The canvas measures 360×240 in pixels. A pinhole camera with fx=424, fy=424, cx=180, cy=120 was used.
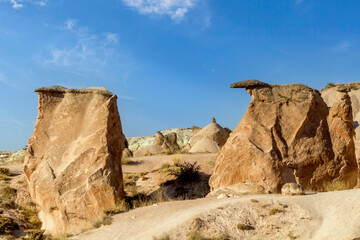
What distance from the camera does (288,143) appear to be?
12070mm

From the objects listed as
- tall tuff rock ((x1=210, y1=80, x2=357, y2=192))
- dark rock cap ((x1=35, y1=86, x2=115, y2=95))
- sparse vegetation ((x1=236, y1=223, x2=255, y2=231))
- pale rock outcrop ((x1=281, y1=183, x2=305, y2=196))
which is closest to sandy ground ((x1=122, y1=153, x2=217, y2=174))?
tall tuff rock ((x1=210, y1=80, x2=357, y2=192))

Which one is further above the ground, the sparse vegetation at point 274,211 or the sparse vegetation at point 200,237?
the sparse vegetation at point 274,211

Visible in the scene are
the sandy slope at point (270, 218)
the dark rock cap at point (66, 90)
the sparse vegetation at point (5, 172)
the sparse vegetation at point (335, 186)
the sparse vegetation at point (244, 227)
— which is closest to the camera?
the sandy slope at point (270, 218)

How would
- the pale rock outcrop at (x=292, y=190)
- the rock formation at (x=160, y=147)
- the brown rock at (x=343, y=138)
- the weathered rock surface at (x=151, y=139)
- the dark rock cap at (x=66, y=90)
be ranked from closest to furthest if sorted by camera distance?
the pale rock outcrop at (x=292, y=190) < the brown rock at (x=343, y=138) < the dark rock cap at (x=66, y=90) < the rock formation at (x=160, y=147) < the weathered rock surface at (x=151, y=139)

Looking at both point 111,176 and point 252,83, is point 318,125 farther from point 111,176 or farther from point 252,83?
point 111,176

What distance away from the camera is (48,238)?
9891mm

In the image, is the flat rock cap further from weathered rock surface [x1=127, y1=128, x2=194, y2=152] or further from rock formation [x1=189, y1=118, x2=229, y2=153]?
weathered rock surface [x1=127, y1=128, x2=194, y2=152]

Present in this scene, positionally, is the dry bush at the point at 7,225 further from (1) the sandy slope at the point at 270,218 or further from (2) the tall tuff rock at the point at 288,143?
(2) the tall tuff rock at the point at 288,143

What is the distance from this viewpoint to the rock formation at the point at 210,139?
2414cm

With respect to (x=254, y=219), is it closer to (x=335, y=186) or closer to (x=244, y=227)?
(x=244, y=227)

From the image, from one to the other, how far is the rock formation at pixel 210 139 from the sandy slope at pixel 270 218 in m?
13.6

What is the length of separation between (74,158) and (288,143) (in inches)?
236

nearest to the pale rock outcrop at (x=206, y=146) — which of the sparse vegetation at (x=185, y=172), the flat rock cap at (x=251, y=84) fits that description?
the sparse vegetation at (x=185, y=172)

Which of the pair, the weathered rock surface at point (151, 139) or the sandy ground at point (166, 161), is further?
the weathered rock surface at point (151, 139)
